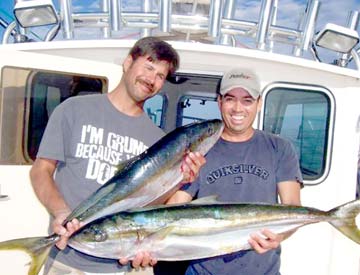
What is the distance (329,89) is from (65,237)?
8.37 feet

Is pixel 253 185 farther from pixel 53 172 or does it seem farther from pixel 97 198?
pixel 53 172

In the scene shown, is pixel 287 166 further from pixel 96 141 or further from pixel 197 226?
pixel 96 141

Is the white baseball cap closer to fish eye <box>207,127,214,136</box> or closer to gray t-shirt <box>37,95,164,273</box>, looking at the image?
fish eye <box>207,127,214,136</box>

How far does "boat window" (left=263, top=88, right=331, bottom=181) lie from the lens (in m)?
3.77

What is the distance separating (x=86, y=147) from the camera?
2.58m

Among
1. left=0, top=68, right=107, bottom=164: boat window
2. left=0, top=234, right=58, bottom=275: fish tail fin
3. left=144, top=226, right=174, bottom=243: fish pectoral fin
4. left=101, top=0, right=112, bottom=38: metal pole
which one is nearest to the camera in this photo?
left=0, top=234, right=58, bottom=275: fish tail fin

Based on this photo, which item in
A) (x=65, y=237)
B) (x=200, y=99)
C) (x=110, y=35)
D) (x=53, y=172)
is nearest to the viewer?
(x=65, y=237)

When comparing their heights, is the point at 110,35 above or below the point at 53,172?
above

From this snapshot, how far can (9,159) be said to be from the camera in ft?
10.8

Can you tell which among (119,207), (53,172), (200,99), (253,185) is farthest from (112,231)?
(200,99)

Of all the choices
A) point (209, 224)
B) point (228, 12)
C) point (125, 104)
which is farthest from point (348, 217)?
point (228, 12)

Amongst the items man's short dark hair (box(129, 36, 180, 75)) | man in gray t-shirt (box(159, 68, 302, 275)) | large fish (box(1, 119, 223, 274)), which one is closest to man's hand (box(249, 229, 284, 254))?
man in gray t-shirt (box(159, 68, 302, 275))

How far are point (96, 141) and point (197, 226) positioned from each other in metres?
0.76

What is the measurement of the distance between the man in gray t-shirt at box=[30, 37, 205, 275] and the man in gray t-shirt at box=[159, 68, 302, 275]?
21 centimetres
